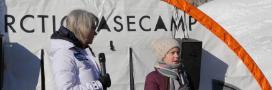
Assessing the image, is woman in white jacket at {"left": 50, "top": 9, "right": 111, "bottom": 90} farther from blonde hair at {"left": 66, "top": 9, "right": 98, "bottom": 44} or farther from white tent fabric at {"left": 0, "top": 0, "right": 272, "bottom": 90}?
white tent fabric at {"left": 0, "top": 0, "right": 272, "bottom": 90}

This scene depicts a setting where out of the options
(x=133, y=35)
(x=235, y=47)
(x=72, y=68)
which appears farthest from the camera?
(x=235, y=47)

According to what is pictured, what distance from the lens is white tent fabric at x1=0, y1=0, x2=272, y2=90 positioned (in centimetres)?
457

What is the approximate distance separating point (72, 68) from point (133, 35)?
200cm

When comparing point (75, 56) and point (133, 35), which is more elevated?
point (133, 35)

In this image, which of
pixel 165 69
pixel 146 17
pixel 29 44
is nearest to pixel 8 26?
pixel 29 44

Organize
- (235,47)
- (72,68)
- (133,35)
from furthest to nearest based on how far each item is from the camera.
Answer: (235,47) → (133,35) → (72,68)

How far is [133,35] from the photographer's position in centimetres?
488

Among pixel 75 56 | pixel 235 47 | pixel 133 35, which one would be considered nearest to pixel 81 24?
pixel 75 56

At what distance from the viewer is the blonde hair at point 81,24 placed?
2.92 m

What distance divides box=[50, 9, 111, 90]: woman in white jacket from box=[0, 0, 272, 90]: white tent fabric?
162 cm

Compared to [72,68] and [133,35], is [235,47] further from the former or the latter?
[72,68]

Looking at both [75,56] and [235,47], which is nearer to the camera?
[75,56]

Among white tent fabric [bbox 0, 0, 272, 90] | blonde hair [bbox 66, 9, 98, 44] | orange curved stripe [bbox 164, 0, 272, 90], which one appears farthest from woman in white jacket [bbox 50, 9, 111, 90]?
orange curved stripe [bbox 164, 0, 272, 90]

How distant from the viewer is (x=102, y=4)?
15.8ft
